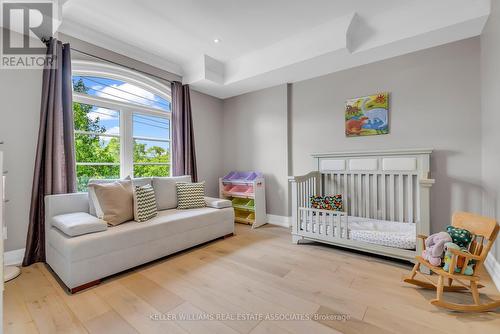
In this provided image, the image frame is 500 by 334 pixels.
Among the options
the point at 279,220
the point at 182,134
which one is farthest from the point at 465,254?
the point at 182,134

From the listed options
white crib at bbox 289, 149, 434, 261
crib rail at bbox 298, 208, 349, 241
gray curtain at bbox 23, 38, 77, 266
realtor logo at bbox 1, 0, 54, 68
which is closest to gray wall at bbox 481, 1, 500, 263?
white crib at bbox 289, 149, 434, 261

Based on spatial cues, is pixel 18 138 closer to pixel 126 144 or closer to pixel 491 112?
pixel 126 144

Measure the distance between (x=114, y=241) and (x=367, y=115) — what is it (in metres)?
3.24

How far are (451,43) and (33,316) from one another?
4.51m

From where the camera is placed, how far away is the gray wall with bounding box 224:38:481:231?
242 cm

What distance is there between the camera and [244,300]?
5.55 ft

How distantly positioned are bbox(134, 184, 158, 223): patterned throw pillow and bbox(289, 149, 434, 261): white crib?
5.62 ft

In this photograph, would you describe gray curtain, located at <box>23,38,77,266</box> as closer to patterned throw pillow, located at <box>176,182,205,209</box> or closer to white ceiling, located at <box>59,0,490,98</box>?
white ceiling, located at <box>59,0,490,98</box>

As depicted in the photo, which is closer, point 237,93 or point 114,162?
point 114,162

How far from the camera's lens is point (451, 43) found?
8.16ft

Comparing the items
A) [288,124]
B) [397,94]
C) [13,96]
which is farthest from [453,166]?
[13,96]

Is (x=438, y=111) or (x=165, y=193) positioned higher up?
(x=438, y=111)

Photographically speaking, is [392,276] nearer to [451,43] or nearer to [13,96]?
[451,43]

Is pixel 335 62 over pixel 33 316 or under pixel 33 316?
over
